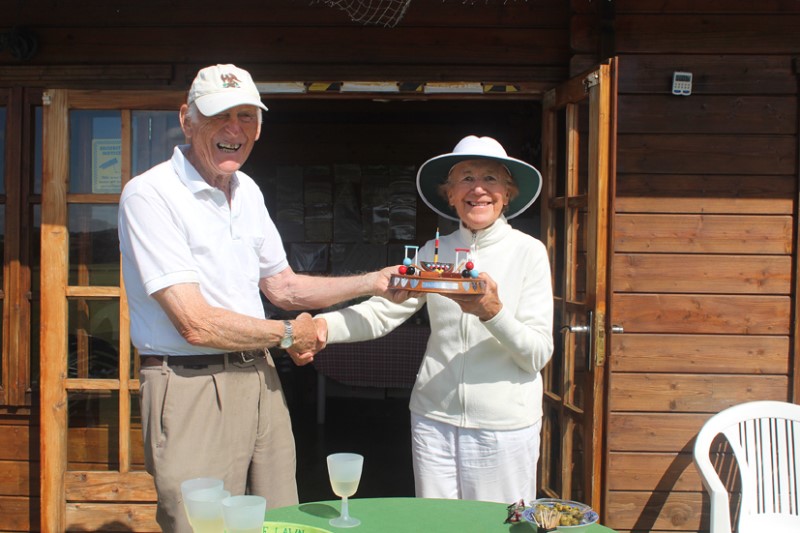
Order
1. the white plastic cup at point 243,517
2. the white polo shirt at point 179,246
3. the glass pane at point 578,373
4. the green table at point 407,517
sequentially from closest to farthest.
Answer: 1. the white plastic cup at point 243,517
2. the green table at point 407,517
3. the white polo shirt at point 179,246
4. the glass pane at point 578,373

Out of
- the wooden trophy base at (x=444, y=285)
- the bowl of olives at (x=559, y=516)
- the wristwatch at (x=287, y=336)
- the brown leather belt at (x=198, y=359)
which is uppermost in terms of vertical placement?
the wooden trophy base at (x=444, y=285)

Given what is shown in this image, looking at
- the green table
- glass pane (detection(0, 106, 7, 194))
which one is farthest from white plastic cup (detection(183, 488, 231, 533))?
glass pane (detection(0, 106, 7, 194))

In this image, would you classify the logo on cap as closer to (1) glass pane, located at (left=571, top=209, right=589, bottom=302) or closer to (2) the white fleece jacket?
(2) the white fleece jacket

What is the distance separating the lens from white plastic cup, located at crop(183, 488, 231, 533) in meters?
1.42

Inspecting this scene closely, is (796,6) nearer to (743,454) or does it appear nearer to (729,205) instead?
(729,205)

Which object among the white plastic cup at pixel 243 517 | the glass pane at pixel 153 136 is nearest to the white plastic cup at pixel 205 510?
the white plastic cup at pixel 243 517

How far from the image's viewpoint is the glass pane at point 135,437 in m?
3.49

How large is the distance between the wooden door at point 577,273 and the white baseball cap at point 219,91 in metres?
1.43

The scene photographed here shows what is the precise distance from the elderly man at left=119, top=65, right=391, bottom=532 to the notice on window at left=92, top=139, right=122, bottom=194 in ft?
4.61

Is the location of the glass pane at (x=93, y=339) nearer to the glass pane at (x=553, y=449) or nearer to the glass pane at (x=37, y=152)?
the glass pane at (x=37, y=152)

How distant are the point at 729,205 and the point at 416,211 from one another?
3.63m

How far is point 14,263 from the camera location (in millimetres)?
3605

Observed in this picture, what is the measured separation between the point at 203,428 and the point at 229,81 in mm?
923

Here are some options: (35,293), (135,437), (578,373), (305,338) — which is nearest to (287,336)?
(305,338)
